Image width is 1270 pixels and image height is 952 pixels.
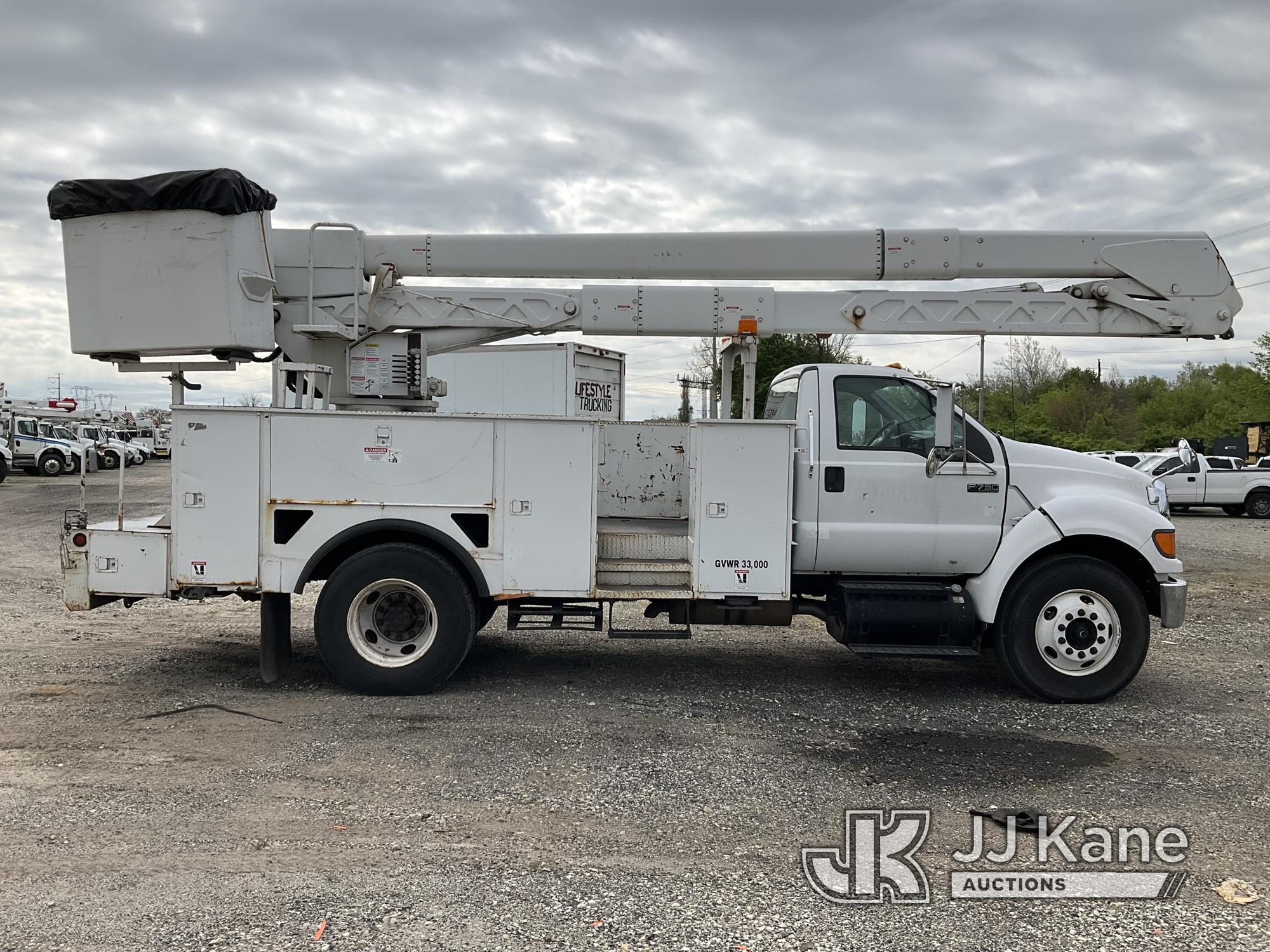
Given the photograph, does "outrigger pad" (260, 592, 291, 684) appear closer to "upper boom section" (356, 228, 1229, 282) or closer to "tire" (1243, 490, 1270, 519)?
"upper boom section" (356, 228, 1229, 282)

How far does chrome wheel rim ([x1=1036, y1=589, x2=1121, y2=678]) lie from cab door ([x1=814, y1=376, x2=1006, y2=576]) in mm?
577

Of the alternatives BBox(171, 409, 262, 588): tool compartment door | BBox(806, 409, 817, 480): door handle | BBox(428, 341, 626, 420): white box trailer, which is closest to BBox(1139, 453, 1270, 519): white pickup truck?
BBox(428, 341, 626, 420): white box trailer

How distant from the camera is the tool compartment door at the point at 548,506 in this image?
6.66 metres

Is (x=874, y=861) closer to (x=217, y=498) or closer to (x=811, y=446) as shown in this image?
(x=811, y=446)

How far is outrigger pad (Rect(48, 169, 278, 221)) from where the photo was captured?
6543 mm

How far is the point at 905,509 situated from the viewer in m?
6.93

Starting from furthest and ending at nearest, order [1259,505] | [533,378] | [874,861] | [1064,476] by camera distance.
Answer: [1259,505] → [533,378] → [1064,476] → [874,861]

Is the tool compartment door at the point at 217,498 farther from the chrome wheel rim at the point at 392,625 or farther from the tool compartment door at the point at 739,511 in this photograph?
the tool compartment door at the point at 739,511

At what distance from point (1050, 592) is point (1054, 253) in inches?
101

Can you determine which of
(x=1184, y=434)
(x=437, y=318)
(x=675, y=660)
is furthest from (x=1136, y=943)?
(x=1184, y=434)

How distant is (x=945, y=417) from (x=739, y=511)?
63.9 inches

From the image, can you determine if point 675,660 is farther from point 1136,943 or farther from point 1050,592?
point 1136,943

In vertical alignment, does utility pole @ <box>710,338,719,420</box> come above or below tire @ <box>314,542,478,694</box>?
above

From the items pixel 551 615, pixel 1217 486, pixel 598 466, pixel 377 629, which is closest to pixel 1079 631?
pixel 598 466
